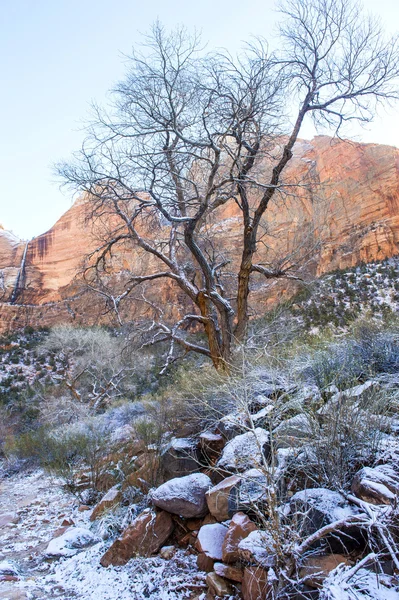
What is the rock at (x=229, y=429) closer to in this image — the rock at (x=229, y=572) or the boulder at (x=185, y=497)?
the boulder at (x=185, y=497)

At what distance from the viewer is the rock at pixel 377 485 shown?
247 cm

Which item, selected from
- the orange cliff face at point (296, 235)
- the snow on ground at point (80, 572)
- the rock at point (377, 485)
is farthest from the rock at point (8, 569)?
the orange cliff face at point (296, 235)

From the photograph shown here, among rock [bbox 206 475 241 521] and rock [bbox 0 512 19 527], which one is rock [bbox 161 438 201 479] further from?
rock [bbox 0 512 19 527]

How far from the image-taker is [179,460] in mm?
4844

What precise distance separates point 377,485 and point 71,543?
387 centimetres

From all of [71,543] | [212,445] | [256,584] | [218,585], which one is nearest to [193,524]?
[212,445]

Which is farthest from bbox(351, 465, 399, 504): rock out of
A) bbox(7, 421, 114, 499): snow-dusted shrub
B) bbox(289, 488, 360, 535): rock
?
bbox(7, 421, 114, 499): snow-dusted shrub

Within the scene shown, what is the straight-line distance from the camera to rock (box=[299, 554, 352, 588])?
2.27 meters

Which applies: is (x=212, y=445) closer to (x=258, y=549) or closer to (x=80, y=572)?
(x=80, y=572)

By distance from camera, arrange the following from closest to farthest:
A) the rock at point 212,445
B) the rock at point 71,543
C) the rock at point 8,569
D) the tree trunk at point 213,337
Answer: the rock at point 8,569 → the rock at point 71,543 → the rock at point 212,445 → the tree trunk at point 213,337

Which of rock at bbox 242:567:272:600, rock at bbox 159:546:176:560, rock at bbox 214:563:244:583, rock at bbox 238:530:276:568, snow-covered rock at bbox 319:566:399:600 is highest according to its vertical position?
snow-covered rock at bbox 319:566:399:600

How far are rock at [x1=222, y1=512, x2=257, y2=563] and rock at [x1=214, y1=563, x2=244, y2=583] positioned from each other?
5 centimetres

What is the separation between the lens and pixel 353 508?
8.70 ft

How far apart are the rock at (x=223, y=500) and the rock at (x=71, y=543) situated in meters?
1.97
